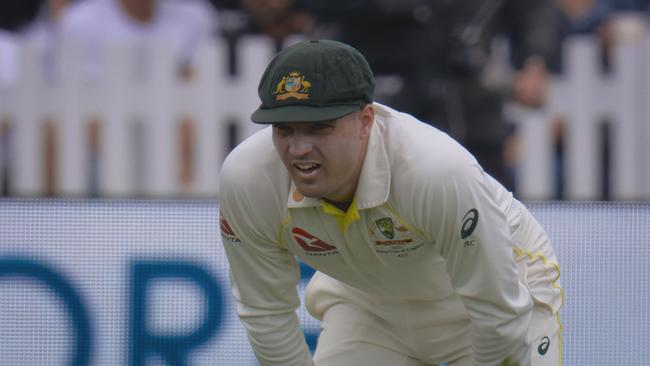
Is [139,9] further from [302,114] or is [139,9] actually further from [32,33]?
[302,114]

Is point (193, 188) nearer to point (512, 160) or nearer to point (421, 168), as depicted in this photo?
point (512, 160)

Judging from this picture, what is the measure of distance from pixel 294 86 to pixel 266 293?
2.49 feet

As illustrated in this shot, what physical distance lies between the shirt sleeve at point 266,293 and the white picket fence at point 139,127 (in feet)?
11.5

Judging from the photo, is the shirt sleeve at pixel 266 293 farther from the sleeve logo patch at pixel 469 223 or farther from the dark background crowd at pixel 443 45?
the dark background crowd at pixel 443 45

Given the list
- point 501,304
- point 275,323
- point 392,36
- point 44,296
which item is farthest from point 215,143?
point 501,304

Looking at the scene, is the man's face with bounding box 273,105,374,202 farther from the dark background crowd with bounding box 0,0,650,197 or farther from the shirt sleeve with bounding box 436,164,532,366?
the dark background crowd with bounding box 0,0,650,197

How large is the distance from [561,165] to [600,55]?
0.73 m

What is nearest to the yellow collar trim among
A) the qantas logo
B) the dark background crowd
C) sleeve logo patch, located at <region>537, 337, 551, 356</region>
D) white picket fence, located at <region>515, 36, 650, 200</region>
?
the qantas logo

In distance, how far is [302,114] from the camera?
2963mm

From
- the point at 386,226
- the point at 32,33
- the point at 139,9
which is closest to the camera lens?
the point at 386,226

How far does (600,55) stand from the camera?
23.9 feet

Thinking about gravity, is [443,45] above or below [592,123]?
above

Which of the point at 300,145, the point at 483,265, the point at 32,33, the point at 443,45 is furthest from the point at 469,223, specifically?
the point at 32,33

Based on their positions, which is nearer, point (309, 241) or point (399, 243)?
point (399, 243)
